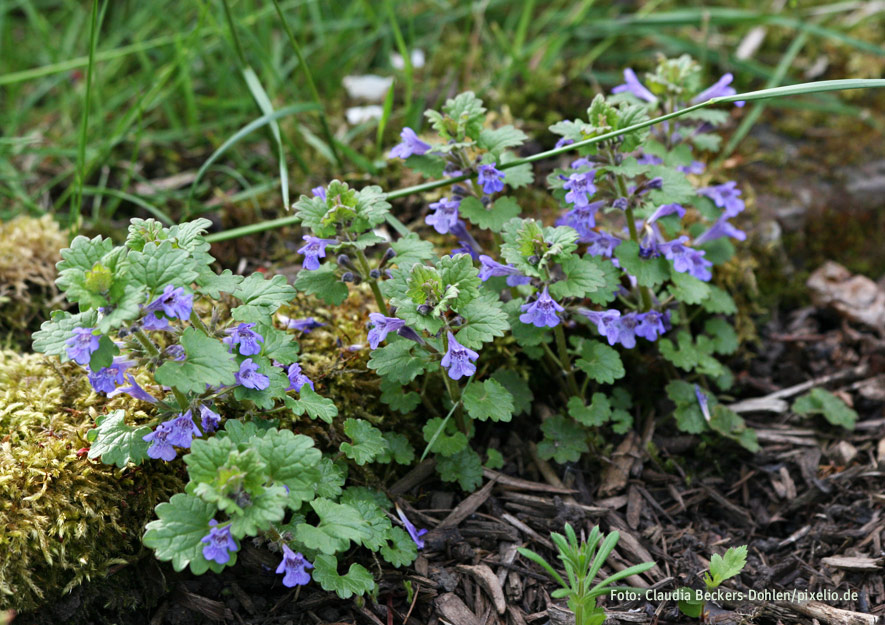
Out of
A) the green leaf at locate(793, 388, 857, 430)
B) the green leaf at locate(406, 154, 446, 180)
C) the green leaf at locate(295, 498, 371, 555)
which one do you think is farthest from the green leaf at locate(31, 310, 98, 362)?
the green leaf at locate(793, 388, 857, 430)

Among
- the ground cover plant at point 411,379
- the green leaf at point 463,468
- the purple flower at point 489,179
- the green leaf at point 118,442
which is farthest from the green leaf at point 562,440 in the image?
the green leaf at point 118,442

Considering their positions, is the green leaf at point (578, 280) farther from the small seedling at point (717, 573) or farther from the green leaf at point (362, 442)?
the small seedling at point (717, 573)

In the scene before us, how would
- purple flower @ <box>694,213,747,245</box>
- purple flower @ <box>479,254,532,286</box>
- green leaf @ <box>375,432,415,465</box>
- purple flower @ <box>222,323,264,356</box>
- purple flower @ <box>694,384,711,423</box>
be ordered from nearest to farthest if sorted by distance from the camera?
purple flower @ <box>222,323,264,356</box>, purple flower @ <box>479,254,532,286</box>, green leaf @ <box>375,432,415,465</box>, purple flower @ <box>694,384,711,423</box>, purple flower @ <box>694,213,747,245</box>

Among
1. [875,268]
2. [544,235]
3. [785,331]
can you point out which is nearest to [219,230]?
[544,235]

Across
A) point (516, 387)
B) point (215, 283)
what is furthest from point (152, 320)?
point (516, 387)

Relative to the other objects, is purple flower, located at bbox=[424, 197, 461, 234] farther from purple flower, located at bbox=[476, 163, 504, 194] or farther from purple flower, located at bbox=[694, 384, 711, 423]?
purple flower, located at bbox=[694, 384, 711, 423]

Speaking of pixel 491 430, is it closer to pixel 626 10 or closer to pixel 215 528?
pixel 215 528

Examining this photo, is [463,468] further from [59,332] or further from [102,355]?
[59,332]
